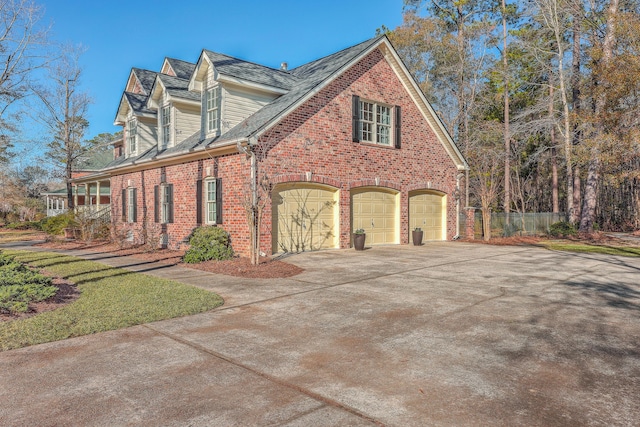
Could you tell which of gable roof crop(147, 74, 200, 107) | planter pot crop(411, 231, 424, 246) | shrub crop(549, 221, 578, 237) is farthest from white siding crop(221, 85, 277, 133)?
shrub crop(549, 221, 578, 237)

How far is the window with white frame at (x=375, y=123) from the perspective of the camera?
1602 cm

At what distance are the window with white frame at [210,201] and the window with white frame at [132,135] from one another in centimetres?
753

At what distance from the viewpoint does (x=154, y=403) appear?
3.36m

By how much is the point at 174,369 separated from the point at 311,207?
34.6ft

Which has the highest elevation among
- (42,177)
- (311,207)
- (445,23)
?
(445,23)

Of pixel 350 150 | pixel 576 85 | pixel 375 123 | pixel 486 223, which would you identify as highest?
pixel 576 85

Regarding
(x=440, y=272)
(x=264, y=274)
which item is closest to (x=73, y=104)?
(x=264, y=274)

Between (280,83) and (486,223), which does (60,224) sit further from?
(486,223)

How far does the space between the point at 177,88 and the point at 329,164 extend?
7.55 m

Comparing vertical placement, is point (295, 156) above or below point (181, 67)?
below

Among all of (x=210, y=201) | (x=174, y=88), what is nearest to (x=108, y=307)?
(x=210, y=201)

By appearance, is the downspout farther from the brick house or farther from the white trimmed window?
the white trimmed window

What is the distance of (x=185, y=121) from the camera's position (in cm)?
1709

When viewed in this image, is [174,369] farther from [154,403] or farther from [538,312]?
[538,312]
